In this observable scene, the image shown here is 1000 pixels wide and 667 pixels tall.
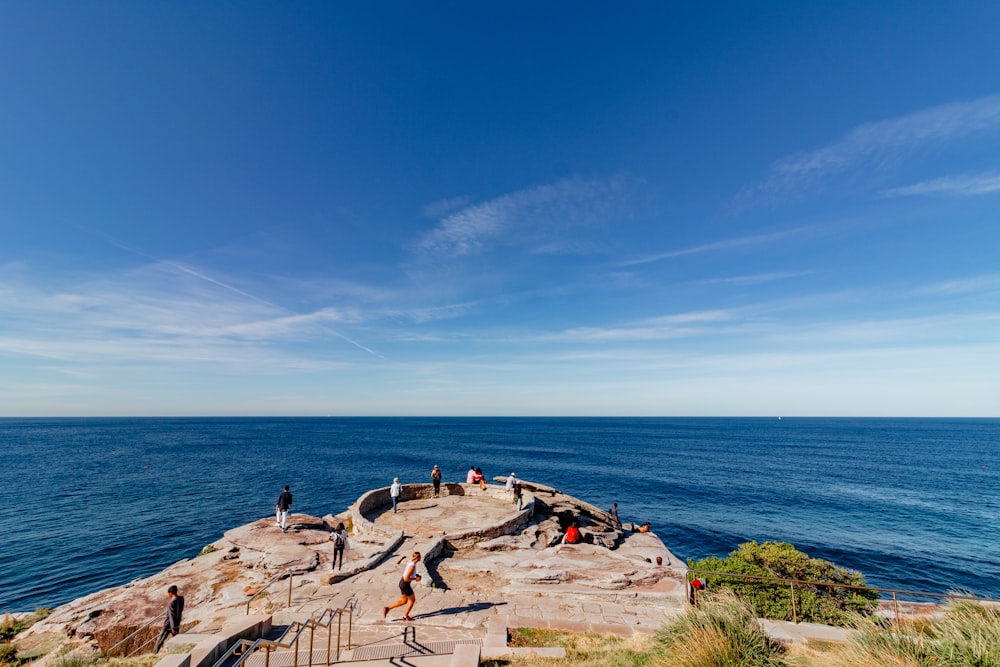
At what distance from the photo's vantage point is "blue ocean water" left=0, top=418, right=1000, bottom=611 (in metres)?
26.4

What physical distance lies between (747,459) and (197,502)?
269 ft

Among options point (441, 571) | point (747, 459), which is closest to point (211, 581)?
point (441, 571)

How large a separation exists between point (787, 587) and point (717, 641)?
12064mm

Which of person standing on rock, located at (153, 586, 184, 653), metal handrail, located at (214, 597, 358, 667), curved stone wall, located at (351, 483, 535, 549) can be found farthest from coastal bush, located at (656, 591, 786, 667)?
person standing on rock, located at (153, 586, 184, 653)

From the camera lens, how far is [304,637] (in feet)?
32.5

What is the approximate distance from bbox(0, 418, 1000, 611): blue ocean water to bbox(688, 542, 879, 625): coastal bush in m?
10.8

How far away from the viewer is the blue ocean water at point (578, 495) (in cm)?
2638

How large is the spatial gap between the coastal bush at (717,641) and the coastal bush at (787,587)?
5.75 metres

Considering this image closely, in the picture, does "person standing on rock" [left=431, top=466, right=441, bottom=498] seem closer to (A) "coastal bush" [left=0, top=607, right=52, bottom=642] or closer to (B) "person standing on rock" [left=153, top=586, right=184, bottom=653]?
(B) "person standing on rock" [left=153, top=586, right=184, bottom=653]

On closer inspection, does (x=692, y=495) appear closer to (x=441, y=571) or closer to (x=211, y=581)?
(x=441, y=571)

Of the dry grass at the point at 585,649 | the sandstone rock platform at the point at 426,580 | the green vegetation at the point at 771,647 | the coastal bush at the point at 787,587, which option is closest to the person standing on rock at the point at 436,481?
the sandstone rock platform at the point at 426,580

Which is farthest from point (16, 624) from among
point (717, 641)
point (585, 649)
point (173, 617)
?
point (717, 641)

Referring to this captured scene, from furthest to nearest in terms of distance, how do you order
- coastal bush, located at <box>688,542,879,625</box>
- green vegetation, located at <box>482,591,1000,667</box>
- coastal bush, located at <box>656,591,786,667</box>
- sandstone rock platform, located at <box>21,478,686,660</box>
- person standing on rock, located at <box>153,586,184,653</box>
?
coastal bush, located at <box>688,542,879,625</box> < sandstone rock platform, located at <box>21,478,686,660</box> < person standing on rock, located at <box>153,586,184,653</box> < coastal bush, located at <box>656,591,786,667</box> < green vegetation, located at <box>482,591,1000,667</box>

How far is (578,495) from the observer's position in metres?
47.2
